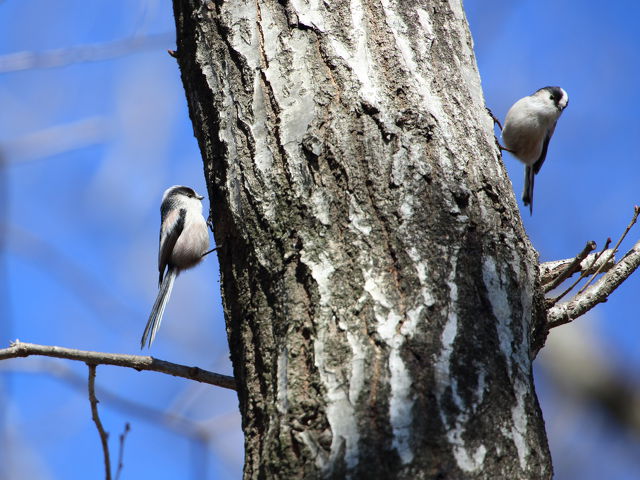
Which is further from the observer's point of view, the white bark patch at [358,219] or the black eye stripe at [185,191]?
the black eye stripe at [185,191]

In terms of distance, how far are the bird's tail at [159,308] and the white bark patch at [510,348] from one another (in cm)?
242

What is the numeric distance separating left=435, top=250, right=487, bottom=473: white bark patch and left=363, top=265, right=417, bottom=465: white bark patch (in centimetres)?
7

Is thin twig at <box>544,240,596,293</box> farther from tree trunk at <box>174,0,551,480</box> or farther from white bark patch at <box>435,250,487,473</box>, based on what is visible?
white bark patch at <box>435,250,487,473</box>

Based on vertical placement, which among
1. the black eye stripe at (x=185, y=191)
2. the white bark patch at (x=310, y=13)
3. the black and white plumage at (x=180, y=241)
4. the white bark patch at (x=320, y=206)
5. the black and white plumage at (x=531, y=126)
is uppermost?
the black and white plumage at (x=531, y=126)

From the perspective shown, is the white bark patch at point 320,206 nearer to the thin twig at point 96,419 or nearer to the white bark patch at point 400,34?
the white bark patch at point 400,34

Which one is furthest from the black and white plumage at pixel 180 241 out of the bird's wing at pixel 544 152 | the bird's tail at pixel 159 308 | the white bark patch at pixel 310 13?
the bird's wing at pixel 544 152

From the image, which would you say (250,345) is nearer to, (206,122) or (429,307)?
(429,307)

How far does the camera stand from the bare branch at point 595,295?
2.05 metres

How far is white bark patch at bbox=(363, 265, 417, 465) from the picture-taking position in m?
1.41

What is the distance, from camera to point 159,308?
397 centimetres

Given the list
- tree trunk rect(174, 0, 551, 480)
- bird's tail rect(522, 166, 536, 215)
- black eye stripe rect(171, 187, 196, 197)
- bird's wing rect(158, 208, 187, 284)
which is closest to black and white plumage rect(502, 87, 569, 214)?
bird's tail rect(522, 166, 536, 215)

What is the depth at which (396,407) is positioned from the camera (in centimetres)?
145

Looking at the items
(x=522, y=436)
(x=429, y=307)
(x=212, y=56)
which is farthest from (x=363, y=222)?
(x=212, y=56)

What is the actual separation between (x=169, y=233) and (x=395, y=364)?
3.26 meters
